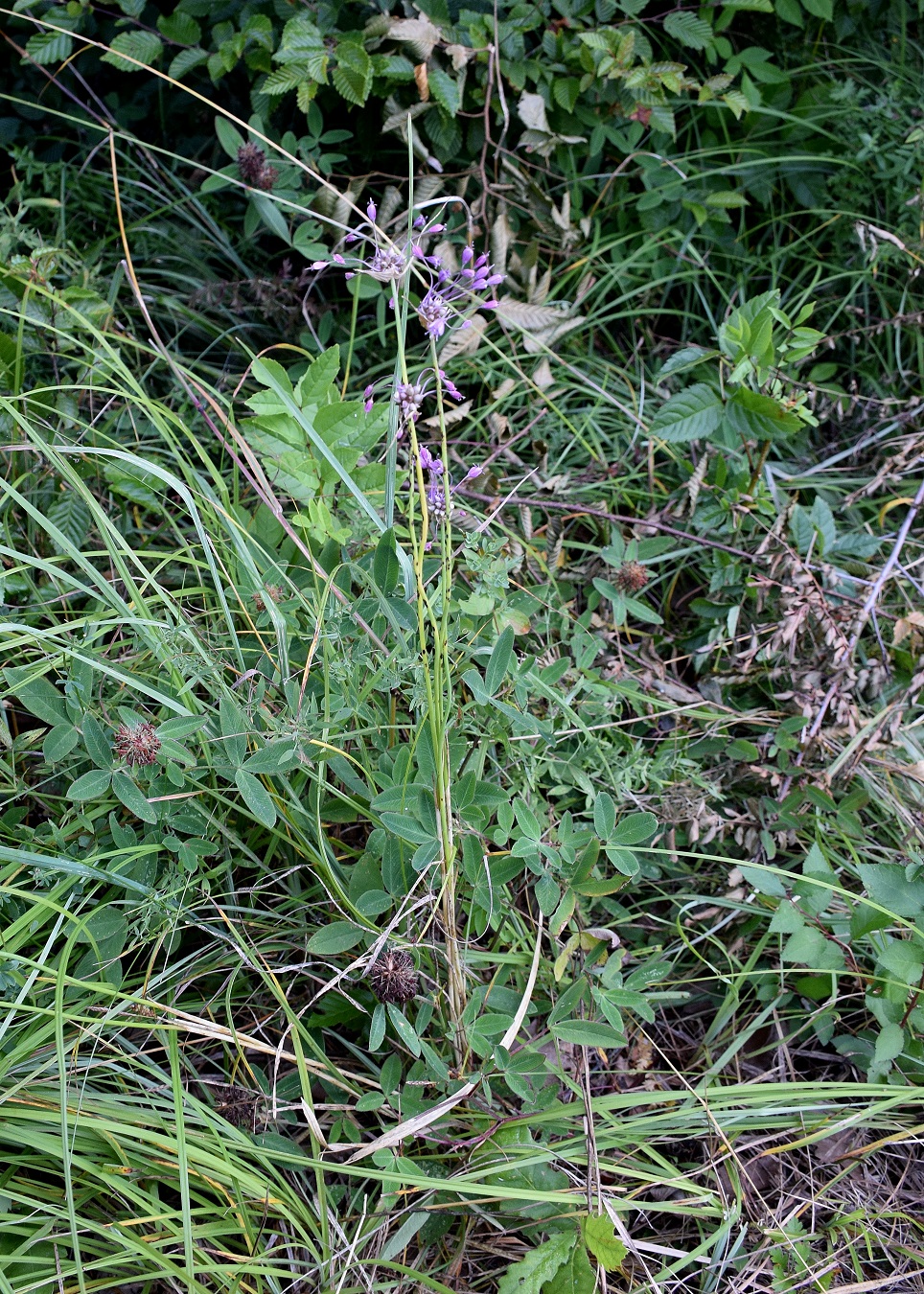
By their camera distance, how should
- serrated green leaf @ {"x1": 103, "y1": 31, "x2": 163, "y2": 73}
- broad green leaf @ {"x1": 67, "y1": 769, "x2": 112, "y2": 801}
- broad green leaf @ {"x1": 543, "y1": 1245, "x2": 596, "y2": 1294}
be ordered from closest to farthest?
1. broad green leaf @ {"x1": 543, "y1": 1245, "x2": 596, "y2": 1294}
2. broad green leaf @ {"x1": 67, "y1": 769, "x2": 112, "y2": 801}
3. serrated green leaf @ {"x1": 103, "y1": 31, "x2": 163, "y2": 73}

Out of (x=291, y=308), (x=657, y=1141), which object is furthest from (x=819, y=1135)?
(x=291, y=308)

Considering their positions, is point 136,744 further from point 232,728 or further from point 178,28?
point 178,28

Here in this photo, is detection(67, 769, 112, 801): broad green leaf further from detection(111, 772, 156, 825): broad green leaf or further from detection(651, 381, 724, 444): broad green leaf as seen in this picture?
detection(651, 381, 724, 444): broad green leaf

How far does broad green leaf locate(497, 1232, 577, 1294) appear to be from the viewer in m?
1.24

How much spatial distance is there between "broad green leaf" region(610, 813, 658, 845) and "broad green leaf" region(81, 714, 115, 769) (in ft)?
2.52

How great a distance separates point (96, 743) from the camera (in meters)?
1.36

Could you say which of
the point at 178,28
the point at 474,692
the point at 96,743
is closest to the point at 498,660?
the point at 474,692

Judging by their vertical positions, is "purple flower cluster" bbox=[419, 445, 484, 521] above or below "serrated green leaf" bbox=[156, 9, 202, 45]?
below

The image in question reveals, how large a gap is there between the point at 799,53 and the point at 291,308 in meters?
1.56

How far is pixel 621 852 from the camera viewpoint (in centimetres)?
153

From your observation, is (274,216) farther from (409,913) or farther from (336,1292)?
(336,1292)

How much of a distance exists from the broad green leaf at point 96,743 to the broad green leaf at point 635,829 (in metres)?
0.77

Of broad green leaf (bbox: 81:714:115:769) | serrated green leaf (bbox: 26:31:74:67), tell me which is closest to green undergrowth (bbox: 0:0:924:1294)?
broad green leaf (bbox: 81:714:115:769)

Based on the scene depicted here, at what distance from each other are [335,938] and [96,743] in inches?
17.3
